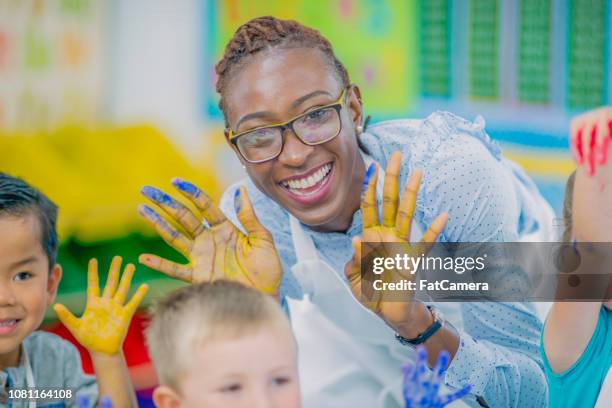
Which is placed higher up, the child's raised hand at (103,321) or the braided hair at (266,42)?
the braided hair at (266,42)

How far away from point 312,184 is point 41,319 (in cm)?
54

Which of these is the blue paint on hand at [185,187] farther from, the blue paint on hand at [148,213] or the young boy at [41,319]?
the young boy at [41,319]

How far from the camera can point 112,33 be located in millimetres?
2154

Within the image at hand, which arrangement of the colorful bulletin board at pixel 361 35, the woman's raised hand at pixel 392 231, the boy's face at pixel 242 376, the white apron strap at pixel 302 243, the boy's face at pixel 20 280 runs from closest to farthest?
the boy's face at pixel 242 376 < the woman's raised hand at pixel 392 231 < the boy's face at pixel 20 280 < the white apron strap at pixel 302 243 < the colorful bulletin board at pixel 361 35

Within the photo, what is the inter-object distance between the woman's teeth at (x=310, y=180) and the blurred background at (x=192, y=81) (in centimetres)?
50

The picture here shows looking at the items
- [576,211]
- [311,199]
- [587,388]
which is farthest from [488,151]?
[587,388]

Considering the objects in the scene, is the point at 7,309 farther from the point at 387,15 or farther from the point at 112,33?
the point at 387,15

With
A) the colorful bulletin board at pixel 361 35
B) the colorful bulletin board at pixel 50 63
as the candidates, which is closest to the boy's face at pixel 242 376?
the colorful bulletin board at pixel 361 35

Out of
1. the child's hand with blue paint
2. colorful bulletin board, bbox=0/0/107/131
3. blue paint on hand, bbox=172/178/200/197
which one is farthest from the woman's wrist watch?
Answer: colorful bulletin board, bbox=0/0/107/131

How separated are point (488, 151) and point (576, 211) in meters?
0.26

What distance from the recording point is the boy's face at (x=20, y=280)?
1498 millimetres

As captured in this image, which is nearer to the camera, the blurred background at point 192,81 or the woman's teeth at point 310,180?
the woman's teeth at point 310,180

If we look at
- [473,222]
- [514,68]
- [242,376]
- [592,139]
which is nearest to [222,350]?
[242,376]

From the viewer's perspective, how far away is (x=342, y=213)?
165cm
